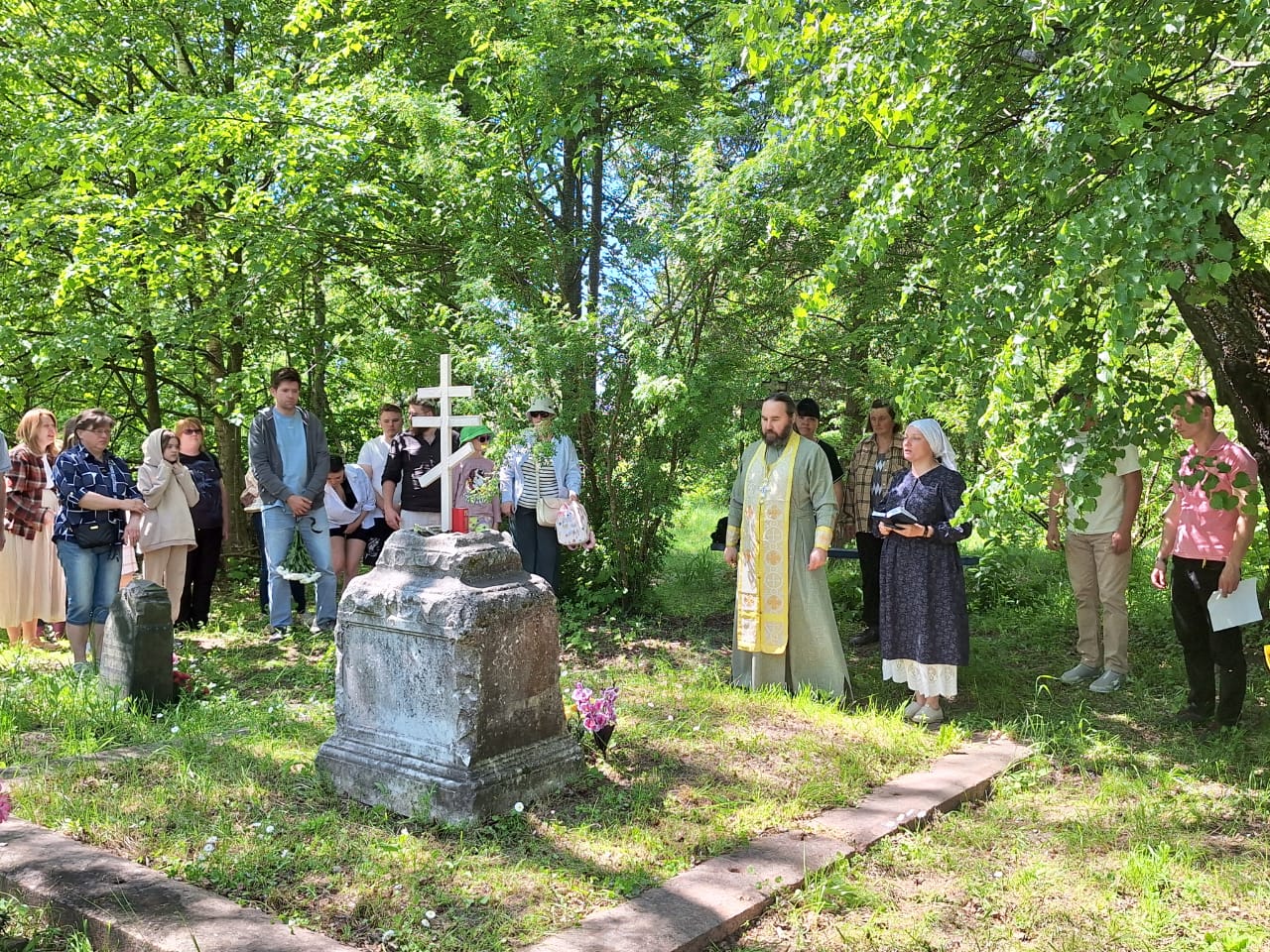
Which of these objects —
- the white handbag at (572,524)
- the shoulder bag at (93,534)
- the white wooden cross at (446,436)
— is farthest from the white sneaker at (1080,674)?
the shoulder bag at (93,534)

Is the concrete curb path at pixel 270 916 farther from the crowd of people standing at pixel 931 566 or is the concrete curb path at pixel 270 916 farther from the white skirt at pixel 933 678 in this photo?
the crowd of people standing at pixel 931 566

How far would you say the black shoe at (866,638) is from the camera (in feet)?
25.3

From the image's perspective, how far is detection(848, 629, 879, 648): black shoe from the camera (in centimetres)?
772

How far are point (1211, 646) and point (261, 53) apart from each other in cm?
1027

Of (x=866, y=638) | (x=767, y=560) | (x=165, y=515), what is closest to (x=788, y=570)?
(x=767, y=560)

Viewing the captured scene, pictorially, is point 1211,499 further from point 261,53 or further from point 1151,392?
point 261,53

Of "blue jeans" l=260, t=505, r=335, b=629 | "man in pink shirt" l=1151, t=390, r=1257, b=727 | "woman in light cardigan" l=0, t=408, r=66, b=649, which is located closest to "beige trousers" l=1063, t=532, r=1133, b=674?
"man in pink shirt" l=1151, t=390, r=1257, b=727

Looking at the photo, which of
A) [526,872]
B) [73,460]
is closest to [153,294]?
[73,460]

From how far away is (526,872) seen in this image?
3.61 meters

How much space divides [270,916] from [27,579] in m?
5.34

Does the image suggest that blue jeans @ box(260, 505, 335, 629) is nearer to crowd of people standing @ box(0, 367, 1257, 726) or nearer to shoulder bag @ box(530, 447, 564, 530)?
crowd of people standing @ box(0, 367, 1257, 726)

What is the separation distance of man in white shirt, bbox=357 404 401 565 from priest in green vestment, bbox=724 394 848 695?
385 centimetres

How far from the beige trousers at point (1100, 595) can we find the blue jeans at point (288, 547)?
530 centimetres

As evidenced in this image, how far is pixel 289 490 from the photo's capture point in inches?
305
